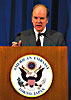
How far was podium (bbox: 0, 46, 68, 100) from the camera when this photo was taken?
3.44 ft

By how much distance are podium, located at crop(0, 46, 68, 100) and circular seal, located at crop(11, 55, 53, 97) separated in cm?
2

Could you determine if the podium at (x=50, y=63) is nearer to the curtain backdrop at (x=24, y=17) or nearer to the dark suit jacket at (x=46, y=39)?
the dark suit jacket at (x=46, y=39)

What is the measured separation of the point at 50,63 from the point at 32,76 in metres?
0.12

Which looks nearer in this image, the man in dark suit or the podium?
the podium

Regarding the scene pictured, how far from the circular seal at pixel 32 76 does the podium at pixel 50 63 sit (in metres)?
0.02

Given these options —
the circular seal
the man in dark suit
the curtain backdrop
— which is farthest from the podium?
the curtain backdrop

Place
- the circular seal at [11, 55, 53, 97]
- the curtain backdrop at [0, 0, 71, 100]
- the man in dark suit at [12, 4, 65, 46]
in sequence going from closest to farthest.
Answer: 1. the circular seal at [11, 55, 53, 97]
2. the man in dark suit at [12, 4, 65, 46]
3. the curtain backdrop at [0, 0, 71, 100]

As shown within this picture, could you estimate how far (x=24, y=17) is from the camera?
2.07 metres

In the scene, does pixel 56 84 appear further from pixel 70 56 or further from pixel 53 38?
pixel 70 56

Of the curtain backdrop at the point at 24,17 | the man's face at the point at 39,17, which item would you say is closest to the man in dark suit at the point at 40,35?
the man's face at the point at 39,17

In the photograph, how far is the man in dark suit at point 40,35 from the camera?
1537 millimetres

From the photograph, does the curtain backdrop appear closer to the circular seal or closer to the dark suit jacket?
the dark suit jacket

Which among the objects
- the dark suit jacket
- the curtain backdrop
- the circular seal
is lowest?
the circular seal

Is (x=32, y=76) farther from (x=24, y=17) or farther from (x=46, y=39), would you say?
(x=24, y=17)
